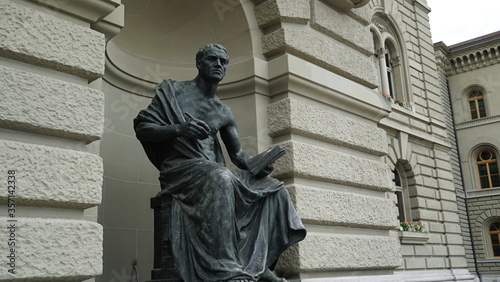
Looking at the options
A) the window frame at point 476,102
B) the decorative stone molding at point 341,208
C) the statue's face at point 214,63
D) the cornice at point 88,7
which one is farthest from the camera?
the window frame at point 476,102

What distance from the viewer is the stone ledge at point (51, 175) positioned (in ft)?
11.4

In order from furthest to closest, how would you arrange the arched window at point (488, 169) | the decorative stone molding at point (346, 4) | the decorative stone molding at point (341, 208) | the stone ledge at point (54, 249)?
the arched window at point (488, 169), the decorative stone molding at point (346, 4), the decorative stone molding at point (341, 208), the stone ledge at point (54, 249)

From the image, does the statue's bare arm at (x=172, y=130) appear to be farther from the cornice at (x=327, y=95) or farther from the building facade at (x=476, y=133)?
the building facade at (x=476, y=133)

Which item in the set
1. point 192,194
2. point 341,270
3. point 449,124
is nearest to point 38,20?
point 192,194

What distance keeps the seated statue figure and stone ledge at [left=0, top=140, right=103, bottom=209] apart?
58 centimetres

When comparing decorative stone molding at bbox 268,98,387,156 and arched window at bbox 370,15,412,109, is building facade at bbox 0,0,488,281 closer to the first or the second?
decorative stone molding at bbox 268,98,387,156

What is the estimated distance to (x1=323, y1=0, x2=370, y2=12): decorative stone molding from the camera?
6.99 m

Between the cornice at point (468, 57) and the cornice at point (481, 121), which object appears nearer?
the cornice at point (481, 121)

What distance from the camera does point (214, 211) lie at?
3.69m

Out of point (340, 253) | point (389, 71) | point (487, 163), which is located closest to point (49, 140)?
point (340, 253)

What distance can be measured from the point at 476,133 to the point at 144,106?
25.9 meters

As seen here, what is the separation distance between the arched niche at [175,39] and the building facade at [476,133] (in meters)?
22.7

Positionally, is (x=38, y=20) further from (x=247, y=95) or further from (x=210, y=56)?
(x=247, y=95)

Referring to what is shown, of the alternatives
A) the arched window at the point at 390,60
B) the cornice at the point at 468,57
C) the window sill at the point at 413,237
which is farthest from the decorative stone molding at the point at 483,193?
the window sill at the point at 413,237
